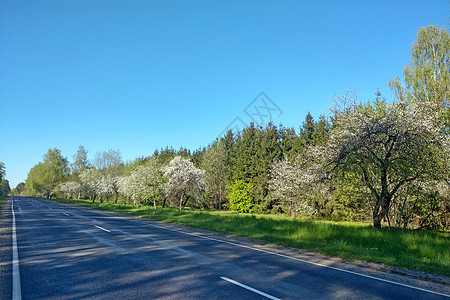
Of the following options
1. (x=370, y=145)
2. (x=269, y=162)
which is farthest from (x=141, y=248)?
(x=269, y=162)

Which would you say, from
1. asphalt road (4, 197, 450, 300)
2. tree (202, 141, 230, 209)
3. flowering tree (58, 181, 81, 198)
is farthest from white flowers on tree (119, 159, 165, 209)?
flowering tree (58, 181, 81, 198)

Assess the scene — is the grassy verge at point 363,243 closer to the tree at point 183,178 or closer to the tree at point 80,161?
the tree at point 183,178

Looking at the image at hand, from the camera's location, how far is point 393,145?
12.8m

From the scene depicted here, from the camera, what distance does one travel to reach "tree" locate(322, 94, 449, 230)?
12.2m

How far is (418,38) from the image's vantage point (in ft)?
102

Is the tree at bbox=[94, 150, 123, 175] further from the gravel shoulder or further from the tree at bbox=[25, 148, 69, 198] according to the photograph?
the gravel shoulder

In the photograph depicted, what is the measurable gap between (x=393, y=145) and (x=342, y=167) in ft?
8.65

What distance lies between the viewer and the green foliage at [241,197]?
4616 centimetres

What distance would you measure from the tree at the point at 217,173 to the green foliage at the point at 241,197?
238 inches

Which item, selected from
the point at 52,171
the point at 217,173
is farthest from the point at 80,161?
the point at 217,173

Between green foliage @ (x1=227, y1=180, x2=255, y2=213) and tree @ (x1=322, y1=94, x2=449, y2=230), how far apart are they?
32.9 meters

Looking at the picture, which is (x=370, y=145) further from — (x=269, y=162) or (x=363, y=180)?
(x=269, y=162)

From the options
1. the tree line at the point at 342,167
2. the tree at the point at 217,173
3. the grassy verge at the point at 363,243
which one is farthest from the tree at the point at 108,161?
the grassy verge at the point at 363,243

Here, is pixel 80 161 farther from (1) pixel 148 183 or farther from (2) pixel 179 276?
(2) pixel 179 276
